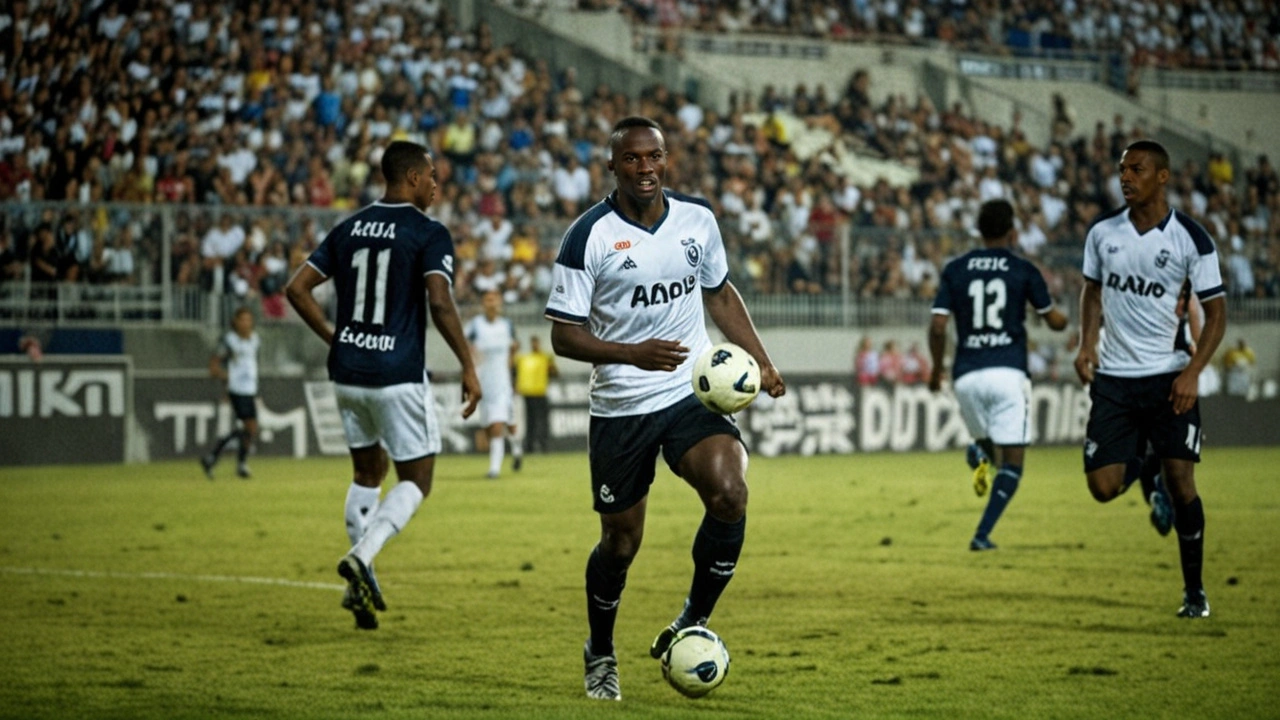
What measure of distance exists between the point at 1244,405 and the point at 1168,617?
23740 mm

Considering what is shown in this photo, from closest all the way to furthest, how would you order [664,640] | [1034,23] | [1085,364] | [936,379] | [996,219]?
1. [664,640]
2. [1085,364]
3. [936,379]
4. [996,219]
5. [1034,23]

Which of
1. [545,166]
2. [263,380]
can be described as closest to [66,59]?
[263,380]

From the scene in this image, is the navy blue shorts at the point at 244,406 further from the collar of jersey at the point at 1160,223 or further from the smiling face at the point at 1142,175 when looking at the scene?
the smiling face at the point at 1142,175

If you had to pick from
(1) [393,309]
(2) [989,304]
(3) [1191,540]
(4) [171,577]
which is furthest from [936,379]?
(4) [171,577]

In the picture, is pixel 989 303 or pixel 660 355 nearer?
pixel 660 355

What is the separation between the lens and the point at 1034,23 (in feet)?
138

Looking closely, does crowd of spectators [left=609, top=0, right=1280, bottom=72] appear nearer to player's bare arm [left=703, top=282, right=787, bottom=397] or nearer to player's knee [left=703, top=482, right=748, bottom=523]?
player's bare arm [left=703, top=282, right=787, bottom=397]

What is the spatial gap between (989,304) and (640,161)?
684 centimetres

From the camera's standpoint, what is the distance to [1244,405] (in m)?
32.0

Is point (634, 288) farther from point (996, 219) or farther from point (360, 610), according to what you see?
point (996, 219)

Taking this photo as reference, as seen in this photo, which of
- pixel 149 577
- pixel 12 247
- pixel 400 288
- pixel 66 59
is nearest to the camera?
pixel 400 288

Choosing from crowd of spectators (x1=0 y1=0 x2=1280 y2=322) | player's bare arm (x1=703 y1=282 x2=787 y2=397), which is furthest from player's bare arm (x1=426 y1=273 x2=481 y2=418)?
crowd of spectators (x1=0 y1=0 x2=1280 y2=322)

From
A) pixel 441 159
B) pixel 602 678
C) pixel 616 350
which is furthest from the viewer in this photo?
pixel 441 159

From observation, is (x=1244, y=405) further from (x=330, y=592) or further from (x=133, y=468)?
(x=330, y=592)
